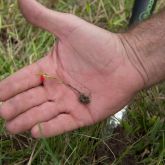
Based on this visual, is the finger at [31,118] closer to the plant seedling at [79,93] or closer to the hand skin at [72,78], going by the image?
the hand skin at [72,78]

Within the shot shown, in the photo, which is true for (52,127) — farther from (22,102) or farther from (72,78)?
(72,78)

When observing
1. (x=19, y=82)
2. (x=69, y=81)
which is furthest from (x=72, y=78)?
(x=19, y=82)

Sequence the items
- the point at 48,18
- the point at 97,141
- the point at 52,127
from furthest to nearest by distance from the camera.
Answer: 1. the point at 97,141
2. the point at 48,18
3. the point at 52,127

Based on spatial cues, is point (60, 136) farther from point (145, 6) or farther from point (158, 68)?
point (145, 6)

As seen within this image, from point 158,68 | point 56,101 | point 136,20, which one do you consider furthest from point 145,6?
point 56,101

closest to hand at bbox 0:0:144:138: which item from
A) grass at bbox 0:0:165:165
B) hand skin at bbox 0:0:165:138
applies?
hand skin at bbox 0:0:165:138

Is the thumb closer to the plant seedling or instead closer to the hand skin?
the hand skin

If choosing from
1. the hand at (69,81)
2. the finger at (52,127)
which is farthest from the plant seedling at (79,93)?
the finger at (52,127)
